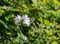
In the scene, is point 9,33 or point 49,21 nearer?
point 9,33

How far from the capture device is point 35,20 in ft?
13.1

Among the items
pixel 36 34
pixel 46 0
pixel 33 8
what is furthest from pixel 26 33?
pixel 46 0

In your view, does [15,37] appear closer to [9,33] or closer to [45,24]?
[9,33]

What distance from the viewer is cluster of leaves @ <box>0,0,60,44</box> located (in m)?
3.77

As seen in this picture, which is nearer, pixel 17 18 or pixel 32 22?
pixel 17 18

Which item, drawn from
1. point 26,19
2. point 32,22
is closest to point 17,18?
point 26,19

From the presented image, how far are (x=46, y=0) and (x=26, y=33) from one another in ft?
2.18

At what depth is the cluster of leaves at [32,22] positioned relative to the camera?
3773 millimetres

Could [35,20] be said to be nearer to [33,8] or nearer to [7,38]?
[33,8]

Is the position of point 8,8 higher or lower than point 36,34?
higher

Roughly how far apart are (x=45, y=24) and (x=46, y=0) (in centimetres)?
43

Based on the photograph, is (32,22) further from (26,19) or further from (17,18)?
(17,18)

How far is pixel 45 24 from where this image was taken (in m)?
3.95

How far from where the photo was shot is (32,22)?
3.92m
